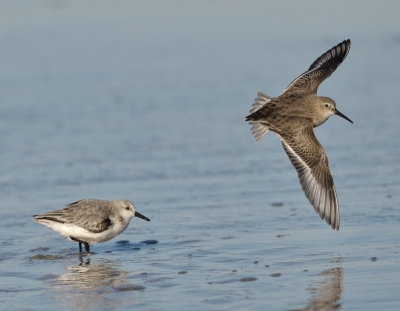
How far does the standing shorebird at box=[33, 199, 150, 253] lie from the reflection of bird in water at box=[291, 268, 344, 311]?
94.1 inches

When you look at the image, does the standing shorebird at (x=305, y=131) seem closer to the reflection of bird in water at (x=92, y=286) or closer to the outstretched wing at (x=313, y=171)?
the outstretched wing at (x=313, y=171)

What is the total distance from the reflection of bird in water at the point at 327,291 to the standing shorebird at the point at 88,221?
239 cm

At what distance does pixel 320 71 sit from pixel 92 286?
3.99m

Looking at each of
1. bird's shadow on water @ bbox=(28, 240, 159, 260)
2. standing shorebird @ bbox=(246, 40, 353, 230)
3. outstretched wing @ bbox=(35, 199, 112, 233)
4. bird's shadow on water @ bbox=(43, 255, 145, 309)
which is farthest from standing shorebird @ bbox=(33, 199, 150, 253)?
standing shorebird @ bbox=(246, 40, 353, 230)

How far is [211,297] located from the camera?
5.57 metres

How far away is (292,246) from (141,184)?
3.15 meters

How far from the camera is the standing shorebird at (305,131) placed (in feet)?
23.4

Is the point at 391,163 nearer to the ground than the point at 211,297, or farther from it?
farther from it

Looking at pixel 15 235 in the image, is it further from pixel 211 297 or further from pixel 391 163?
pixel 391 163

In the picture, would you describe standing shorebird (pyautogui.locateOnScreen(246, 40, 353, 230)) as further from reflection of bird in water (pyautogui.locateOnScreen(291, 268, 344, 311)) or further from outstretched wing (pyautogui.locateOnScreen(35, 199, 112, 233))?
outstretched wing (pyautogui.locateOnScreen(35, 199, 112, 233))

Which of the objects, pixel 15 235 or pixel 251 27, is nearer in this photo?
pixel 15 235

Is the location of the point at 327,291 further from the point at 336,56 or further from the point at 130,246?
the point at 336,56

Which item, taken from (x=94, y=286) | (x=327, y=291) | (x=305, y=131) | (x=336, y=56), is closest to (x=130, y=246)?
(x=94, y=286)

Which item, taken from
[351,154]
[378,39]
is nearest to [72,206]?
[351,154]
